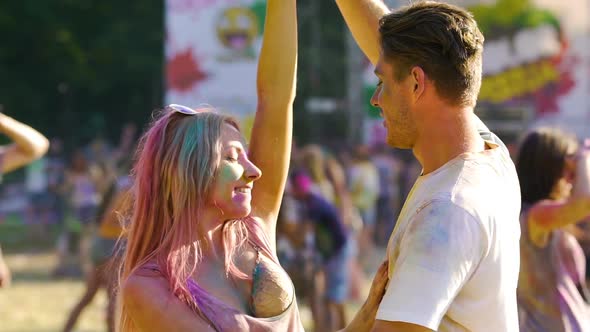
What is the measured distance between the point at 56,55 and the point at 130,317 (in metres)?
27.0

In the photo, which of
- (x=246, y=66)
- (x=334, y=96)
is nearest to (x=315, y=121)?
(x=246, y=66)

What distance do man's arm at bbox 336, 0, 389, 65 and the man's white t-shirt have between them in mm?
721

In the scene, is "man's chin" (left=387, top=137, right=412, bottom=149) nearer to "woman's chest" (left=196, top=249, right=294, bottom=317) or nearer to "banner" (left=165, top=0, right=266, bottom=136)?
"woman's chest" (left=196, top=249, right=294, bottom=317)

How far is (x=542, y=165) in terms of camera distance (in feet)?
14.4

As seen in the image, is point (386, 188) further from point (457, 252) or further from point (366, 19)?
point (457, 252)

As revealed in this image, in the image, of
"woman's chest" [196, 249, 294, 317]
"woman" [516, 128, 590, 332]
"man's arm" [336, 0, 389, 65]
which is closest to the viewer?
"woman's chest" [196, 249, 294, 317]

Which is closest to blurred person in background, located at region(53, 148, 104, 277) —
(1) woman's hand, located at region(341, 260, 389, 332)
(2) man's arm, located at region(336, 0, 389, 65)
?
(2) man's arm, located at region(336, 0, 389, 65)

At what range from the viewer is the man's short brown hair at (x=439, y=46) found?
2.29 metres

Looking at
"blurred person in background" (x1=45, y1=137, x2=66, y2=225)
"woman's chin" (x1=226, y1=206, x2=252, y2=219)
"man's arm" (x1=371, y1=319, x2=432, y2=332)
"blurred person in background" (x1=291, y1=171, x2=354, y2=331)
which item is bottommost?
"blurred person in background" (x1=45, y1=137, x2=66, y2=225)

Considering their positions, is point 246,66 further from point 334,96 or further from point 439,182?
point 334,96

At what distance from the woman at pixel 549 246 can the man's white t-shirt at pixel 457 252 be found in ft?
6.11

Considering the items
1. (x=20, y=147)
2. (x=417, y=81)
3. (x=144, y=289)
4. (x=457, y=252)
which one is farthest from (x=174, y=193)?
(x=20, y=147)

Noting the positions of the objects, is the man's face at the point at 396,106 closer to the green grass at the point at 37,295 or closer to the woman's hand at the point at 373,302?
the woman's hand at the point at 373,302

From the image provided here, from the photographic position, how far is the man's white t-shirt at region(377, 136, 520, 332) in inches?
85.1
